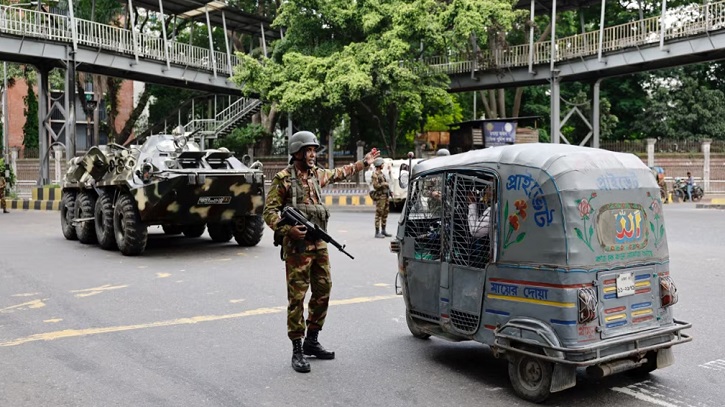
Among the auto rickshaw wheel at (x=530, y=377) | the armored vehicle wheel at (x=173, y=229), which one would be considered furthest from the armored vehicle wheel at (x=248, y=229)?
the auto rickshaw wheel at (x=530, y=377)

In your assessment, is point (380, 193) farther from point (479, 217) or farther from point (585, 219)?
point (585, 219)

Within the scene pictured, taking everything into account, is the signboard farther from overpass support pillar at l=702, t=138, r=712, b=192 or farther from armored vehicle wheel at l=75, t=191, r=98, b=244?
armored vehicle wheel at l=75, t=191, r=98, b=244

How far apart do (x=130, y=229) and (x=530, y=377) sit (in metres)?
8.81

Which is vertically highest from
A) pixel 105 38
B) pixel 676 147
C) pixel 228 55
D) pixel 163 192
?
pixel 228 55

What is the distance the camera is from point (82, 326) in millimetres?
6840

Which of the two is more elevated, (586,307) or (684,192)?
(684,192)

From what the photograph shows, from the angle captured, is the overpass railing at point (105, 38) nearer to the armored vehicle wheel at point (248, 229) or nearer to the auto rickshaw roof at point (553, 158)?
the armored vehicle wheel at point (248, 229)

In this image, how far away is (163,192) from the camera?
1161cm

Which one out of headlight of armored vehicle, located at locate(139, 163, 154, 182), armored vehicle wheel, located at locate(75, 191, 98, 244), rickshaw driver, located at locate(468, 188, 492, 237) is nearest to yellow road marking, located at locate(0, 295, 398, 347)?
rickshaw driver, located at locate(468, 188, 492, 237)

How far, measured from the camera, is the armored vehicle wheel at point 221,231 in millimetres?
14195

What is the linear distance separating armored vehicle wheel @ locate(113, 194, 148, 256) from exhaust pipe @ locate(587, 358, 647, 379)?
9088 mm

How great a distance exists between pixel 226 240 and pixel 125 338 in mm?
8006

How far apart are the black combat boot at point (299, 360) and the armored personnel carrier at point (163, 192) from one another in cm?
676

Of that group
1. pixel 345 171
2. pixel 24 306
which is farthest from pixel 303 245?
pixel 24 306
